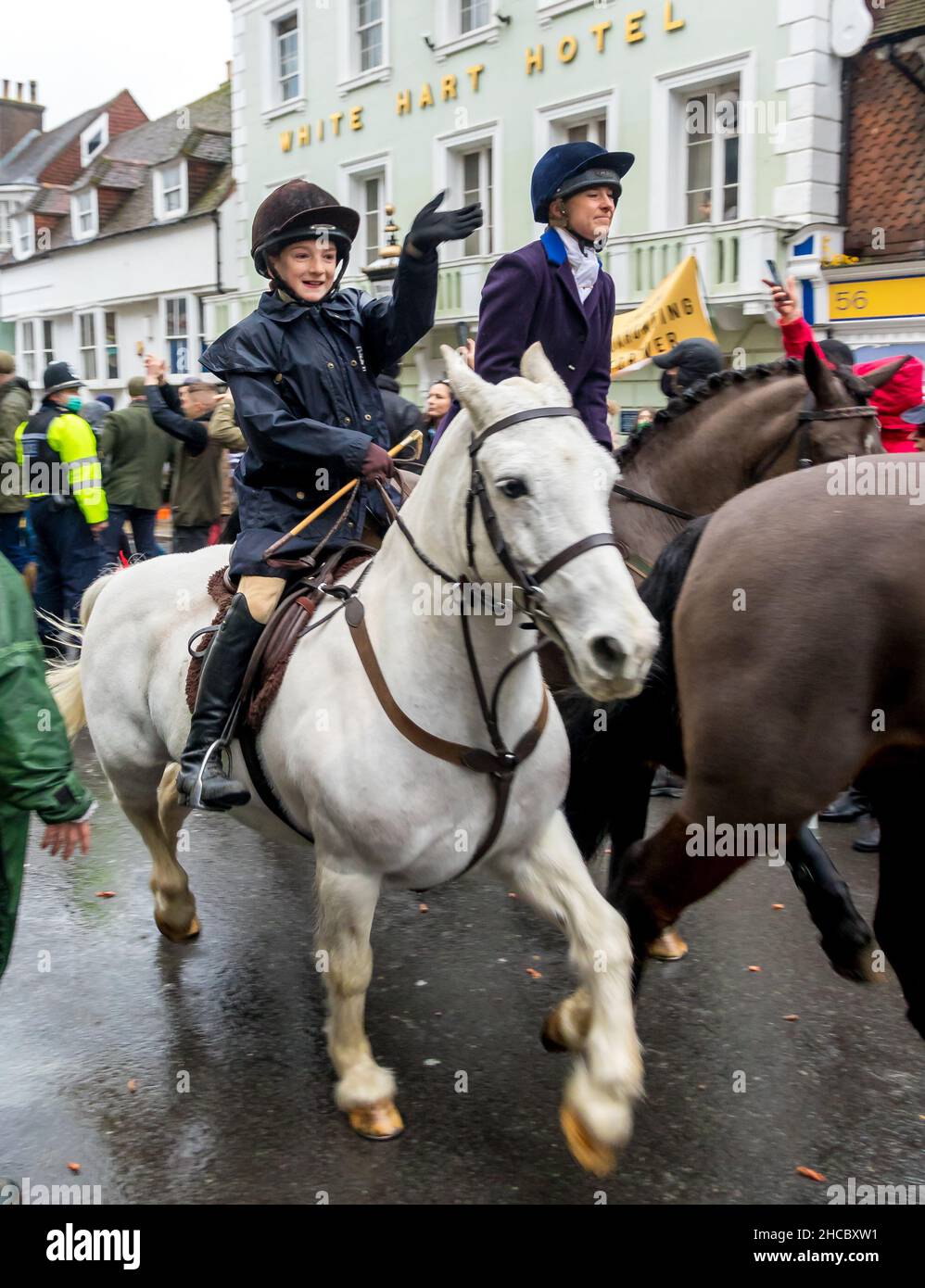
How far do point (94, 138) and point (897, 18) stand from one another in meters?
28.1

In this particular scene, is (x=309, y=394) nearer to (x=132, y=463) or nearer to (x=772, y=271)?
(x=132, y=463)

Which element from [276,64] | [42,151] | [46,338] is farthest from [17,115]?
[276,64]

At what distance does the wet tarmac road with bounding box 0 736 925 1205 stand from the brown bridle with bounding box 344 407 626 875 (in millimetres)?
846

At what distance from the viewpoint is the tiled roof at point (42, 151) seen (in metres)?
35.6

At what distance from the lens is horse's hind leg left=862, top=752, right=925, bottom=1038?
3156 millimetres

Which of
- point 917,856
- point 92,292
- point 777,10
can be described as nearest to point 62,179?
point 92,292

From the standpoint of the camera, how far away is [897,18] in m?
13.3

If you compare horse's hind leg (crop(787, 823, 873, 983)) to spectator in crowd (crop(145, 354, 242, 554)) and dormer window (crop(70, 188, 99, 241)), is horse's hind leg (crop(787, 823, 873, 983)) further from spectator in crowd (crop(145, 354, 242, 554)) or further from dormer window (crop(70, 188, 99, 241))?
dormer window (crop(70, 188, 99, 241))

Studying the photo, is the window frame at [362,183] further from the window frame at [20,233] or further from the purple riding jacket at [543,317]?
the purple riding jacket at [543,317]

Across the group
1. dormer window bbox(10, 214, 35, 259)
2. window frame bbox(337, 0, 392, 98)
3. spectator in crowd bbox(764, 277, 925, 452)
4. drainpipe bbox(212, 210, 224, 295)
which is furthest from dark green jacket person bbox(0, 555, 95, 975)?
dormer window bbox(10, 214, 35, 259)

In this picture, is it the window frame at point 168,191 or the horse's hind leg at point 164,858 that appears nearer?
the horse's hind leg at point 164,858

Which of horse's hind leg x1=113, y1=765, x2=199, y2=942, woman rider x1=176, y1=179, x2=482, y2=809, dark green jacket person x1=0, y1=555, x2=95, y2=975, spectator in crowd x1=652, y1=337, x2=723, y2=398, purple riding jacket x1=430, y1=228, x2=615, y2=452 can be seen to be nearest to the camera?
dark green jacket person x1=0, y1=555, x2=95, y2=975

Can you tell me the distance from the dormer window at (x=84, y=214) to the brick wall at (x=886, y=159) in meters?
21.0

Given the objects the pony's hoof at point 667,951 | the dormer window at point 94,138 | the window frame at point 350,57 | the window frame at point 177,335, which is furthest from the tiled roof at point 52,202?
the pony's hoof at point 667,951
